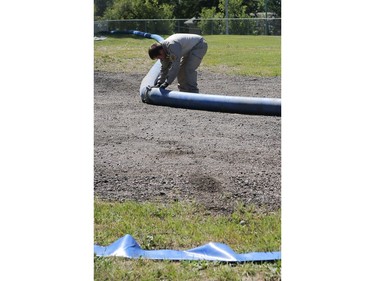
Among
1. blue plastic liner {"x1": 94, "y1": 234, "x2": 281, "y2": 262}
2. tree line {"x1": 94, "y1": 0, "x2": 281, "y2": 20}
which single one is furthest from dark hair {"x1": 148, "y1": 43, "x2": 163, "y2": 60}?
tree line {"x1": 94, "y1": 0, "x2": 281, "y2": 20}

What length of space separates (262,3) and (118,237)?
24.8 m

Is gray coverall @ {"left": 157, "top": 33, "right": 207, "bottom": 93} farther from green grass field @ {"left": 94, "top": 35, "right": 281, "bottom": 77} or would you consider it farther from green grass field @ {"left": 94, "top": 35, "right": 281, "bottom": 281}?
green grass field @ {"left": 94, "top": 35, "right": 281, "bottom": 281}

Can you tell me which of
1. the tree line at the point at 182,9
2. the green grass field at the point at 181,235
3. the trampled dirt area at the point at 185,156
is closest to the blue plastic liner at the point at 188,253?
the green grass field at the point at 181,235

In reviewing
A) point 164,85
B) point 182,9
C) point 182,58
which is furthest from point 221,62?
point 182,9

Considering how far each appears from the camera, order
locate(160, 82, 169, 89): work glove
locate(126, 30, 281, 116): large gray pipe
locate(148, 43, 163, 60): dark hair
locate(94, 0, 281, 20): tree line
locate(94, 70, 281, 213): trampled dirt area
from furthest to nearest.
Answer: locate(94, 0, 281, 20): tree line, locate(160, 82, 169, 89): work glove, locate(148, 43, 163, 60): dark hair, locate(126, 30, 281, 116): large gray pipe, locate(94, 70, 281, 213): trampled dirt area

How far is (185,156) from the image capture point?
471 cm

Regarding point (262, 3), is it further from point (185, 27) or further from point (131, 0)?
point (131, 0)

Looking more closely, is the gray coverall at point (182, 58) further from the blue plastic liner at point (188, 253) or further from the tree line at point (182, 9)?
the tree line at point (182, 9)

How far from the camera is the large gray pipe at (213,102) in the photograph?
5617mm

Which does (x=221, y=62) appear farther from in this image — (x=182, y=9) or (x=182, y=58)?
(x=182, y=9)

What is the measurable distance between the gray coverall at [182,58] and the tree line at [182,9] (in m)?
15.2

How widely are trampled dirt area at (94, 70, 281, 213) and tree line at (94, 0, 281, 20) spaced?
652 inches

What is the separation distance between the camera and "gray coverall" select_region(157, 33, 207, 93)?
654 centimetres
